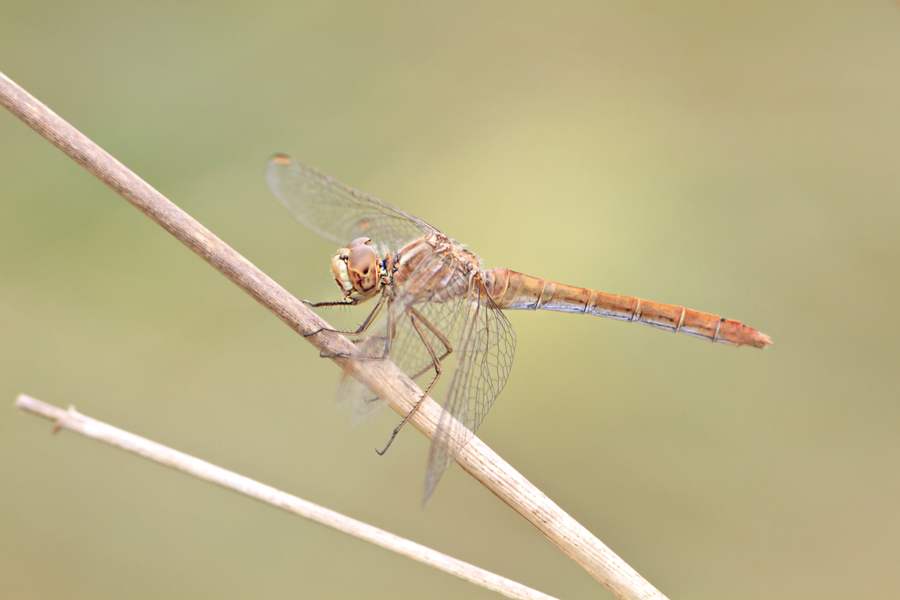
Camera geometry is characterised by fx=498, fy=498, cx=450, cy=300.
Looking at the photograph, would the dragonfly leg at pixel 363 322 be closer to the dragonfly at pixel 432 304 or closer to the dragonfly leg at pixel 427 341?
the dragonfly at pixel 432 304

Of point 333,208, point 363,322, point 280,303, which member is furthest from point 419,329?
point 333,208

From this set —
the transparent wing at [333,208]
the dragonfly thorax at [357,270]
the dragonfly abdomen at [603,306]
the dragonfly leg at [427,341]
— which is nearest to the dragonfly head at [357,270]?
the dragonfly thorax at [357,270]

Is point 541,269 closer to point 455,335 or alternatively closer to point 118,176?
point 455,335

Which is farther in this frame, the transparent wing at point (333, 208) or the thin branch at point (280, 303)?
the transparent wing at point (333, 208)

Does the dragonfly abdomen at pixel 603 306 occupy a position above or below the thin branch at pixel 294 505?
above

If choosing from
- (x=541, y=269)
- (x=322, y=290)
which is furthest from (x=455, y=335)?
(x=541, y=269)

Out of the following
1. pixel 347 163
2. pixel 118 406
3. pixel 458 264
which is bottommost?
pixel 118 406

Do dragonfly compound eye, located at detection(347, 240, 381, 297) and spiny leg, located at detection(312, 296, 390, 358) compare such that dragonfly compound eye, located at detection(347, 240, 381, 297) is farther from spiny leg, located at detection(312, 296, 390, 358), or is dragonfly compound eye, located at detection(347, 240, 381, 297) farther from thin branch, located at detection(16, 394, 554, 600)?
thin branch, located at detection(16, 394, 554, 600)

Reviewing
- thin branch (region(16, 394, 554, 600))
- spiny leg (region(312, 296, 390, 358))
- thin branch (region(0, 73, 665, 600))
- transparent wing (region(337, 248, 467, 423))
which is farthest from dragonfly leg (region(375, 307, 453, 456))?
thin branch (region(16, 394, 554, 600))
